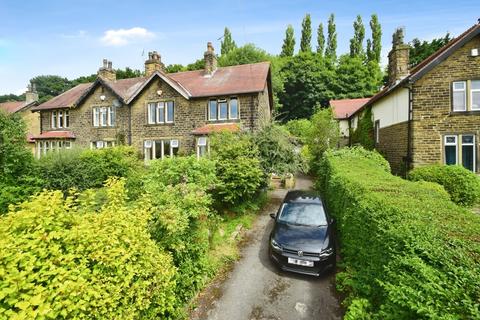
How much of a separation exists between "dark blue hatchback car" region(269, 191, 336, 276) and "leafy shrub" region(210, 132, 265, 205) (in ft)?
8.53

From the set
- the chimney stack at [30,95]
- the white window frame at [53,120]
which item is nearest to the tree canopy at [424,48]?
the white window frame at [53,120]

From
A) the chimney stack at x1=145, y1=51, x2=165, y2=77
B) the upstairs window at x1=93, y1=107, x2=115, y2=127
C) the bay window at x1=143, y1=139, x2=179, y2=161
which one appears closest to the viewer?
the bay window at x1=143, y1=139, x2=179, y2=161

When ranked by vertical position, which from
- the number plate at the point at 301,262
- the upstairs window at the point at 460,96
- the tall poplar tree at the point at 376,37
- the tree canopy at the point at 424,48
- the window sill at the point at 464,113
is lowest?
the number plate at the point at 301,262

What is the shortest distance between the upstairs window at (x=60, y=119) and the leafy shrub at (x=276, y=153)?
2168cm

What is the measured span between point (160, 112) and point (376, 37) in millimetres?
51384

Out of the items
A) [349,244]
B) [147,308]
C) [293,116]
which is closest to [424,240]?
[349,244]

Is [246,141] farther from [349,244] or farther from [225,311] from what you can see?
[225,311]

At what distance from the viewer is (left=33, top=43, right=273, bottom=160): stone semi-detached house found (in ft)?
63.3

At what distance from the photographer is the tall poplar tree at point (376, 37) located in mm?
51125

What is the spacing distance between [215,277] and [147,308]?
293 cm

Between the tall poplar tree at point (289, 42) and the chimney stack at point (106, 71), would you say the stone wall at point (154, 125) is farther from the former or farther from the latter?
the tall poplar tree at point (289, 42)

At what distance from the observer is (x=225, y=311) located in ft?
17.8

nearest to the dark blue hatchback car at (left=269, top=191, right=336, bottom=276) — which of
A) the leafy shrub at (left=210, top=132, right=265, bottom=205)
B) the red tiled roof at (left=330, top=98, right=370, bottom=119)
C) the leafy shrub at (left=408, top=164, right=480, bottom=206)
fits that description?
the leafy shrub at (left=210, top=132, right=265, bottom=205)

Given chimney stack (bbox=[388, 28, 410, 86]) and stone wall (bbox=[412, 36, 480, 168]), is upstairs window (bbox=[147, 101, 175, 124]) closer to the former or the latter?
chimney stack (bbox=[388, 28, 410, 86])
